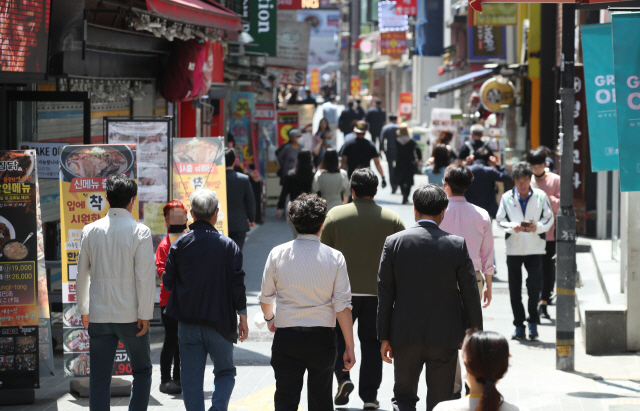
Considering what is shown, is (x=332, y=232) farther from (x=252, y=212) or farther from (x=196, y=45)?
(x=196, y=45)

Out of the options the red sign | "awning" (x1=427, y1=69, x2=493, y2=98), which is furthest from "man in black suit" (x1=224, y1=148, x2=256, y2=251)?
the red sign

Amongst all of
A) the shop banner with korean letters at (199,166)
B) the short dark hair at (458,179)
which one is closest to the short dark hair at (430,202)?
the short dark hair at (458,179)

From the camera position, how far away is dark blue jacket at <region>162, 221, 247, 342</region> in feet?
18.3

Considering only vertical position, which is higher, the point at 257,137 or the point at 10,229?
the point at 257,137

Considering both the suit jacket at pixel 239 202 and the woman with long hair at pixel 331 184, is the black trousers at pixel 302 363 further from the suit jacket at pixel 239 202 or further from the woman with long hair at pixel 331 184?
the woman with long hair at pixel 331 184

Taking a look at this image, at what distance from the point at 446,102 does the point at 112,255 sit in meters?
35.1

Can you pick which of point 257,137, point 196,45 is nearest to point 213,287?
point 196,45

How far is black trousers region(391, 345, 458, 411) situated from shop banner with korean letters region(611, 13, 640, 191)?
7.20 ft

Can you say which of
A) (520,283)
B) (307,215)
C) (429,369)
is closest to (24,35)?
(307,215)

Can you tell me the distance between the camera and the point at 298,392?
207 inches

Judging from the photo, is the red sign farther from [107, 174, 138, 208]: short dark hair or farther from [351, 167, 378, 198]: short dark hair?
[107, 174, 138, 208]: short dark hair

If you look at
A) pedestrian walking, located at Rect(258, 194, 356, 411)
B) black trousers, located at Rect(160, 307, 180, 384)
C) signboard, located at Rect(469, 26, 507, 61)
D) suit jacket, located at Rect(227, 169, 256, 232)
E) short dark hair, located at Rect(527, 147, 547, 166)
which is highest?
signboard, located at Rect(469, 26, 507, 61)

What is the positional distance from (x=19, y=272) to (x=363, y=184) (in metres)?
2.73

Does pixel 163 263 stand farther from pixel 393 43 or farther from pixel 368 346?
pixel 393 43
